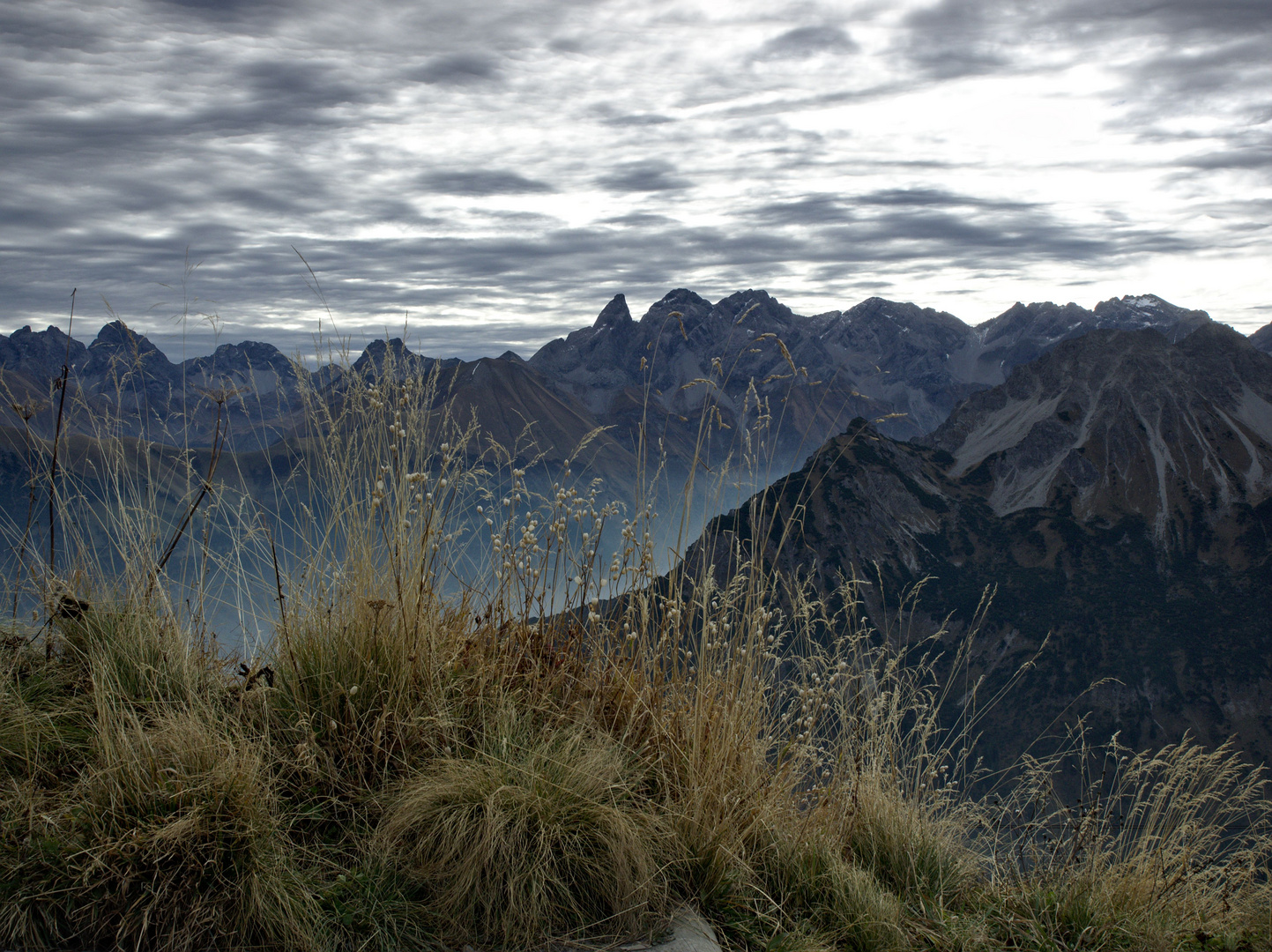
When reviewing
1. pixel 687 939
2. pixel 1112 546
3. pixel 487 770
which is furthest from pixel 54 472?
pixel 1112 546

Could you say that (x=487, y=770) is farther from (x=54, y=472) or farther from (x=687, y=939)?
(x=54, y=472)

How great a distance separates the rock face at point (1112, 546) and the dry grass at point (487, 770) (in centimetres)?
11690

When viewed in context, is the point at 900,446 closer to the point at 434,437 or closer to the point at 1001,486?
the point at 1001,486

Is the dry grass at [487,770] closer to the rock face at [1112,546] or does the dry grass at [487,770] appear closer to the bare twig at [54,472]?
the bare twig at [54,472]

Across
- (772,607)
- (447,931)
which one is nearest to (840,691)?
(772,607)

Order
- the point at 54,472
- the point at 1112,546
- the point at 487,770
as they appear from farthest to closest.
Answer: the point at 1112,546 → the point at 54,472 → the point at 487,770

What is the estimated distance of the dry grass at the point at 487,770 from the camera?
2.37 metres

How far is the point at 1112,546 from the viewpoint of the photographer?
529ft

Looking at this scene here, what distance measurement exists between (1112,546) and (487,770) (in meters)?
188

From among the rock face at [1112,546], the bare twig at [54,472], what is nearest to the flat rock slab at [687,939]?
the bare twig at [54,472]

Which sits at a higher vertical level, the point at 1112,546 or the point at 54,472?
the point at 54,472

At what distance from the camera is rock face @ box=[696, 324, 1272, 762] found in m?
131

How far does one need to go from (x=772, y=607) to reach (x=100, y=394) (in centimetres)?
386

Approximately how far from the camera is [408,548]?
3.38 m
